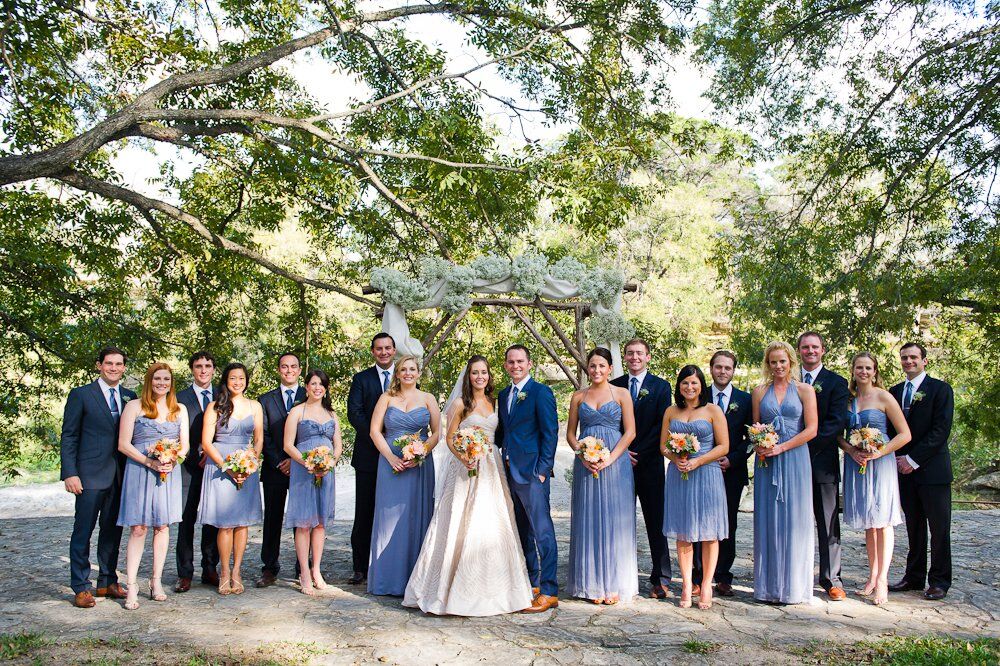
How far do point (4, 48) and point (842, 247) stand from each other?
33.7 ft

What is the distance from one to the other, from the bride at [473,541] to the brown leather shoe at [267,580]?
1481 mm

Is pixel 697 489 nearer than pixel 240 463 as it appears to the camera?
Yes

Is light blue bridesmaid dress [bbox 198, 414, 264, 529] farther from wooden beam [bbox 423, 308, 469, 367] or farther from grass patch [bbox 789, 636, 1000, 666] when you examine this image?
grass patch [bbox 789, 636, 1000, 666]

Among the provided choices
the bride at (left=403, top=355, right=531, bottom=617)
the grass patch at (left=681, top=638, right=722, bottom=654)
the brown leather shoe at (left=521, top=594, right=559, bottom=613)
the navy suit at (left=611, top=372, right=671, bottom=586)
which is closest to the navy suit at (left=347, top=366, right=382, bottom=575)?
the bride at (left=403, top=355, right=531, bottom=617)

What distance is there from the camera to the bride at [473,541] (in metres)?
6.13

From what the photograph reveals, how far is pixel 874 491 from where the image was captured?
259 inches

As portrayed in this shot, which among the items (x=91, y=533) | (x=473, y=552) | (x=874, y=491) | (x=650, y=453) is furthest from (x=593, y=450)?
(x=91, y=533)

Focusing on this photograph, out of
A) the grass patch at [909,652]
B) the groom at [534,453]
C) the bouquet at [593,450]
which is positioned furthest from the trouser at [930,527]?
the groom at [534,453]

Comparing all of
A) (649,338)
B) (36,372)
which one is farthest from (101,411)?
(649,338)

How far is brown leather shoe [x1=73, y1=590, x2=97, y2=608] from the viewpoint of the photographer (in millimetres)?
6383

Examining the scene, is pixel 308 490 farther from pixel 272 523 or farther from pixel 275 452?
pixel 272 523

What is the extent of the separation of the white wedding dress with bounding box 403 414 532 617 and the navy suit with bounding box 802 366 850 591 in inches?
93.1

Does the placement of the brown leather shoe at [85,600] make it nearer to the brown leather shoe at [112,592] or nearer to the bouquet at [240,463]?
the brown leather shoe at [112,592]

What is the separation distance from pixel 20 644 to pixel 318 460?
2276 mm
